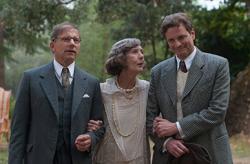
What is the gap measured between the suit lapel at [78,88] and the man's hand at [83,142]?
179 mm

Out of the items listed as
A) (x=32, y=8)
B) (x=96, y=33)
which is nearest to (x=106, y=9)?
(x=32, y=8)

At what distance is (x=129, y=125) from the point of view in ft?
14.3

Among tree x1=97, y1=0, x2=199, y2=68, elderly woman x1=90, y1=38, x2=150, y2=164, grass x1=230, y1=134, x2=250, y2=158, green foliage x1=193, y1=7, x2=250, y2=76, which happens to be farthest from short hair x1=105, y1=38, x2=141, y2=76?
green foliage x1=193, y1=7, x2=250, y2=76

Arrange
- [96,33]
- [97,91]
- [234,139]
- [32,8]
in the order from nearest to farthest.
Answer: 1. [97,91]
2. [234,139]
3. [32,8]
4. [96,33]

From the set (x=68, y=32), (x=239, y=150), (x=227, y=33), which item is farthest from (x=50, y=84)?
(x=227, y=33)

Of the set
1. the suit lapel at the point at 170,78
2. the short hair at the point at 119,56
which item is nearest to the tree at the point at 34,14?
the short hair at the point at 119,56

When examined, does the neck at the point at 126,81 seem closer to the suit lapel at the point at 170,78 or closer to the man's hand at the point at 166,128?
the suit lapel at the point at 170,78

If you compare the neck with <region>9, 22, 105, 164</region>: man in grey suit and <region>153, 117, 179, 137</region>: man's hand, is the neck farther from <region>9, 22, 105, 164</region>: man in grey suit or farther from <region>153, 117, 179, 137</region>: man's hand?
<region>153, 117, 179, 137</region>: man's hand

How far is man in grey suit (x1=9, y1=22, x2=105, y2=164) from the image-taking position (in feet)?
13.0

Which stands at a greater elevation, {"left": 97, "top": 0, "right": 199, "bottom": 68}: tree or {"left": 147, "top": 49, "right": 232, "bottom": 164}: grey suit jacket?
{"left": 97, "top": 0, "right": 199, "bottom": 68}: tree

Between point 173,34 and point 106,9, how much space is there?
1070 cm

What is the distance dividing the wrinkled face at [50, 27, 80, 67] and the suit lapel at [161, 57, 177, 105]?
694 millimetres

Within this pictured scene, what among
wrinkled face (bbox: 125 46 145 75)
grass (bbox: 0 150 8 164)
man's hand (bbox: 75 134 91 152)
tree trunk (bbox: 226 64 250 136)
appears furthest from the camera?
tree trunk (bbox: 226 64 250 136)

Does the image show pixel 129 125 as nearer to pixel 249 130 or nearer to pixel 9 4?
pixel 249 130
